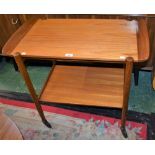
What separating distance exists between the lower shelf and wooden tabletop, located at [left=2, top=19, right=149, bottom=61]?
359 mm

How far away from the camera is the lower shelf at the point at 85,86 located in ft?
3.97

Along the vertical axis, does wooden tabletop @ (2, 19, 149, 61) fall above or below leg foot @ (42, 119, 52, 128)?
above

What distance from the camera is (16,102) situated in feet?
5.32

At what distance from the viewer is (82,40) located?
40.8 inches

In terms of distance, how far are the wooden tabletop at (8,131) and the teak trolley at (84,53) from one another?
0.23 metres

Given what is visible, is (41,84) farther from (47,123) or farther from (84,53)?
(84,53)

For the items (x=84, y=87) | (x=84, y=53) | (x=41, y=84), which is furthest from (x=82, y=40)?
(x=41, y=84)

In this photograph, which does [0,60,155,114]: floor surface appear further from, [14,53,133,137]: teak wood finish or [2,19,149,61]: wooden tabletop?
[2,19,149,61]: wooden tabletop

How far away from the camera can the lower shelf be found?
1211 millimetres

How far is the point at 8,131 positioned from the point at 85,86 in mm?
563

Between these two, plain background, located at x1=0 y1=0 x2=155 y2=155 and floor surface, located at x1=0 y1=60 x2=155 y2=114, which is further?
floor surface, located at x1=0 y1=60 x2=155 y2=114


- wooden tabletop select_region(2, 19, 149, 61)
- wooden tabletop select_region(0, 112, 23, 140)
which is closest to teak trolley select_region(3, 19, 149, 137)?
wooden tabletop select_region(2, 19, 149, 61)

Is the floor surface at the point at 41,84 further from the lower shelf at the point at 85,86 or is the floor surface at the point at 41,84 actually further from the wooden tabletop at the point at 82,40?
the wooden tabletop at the point at 82,40
